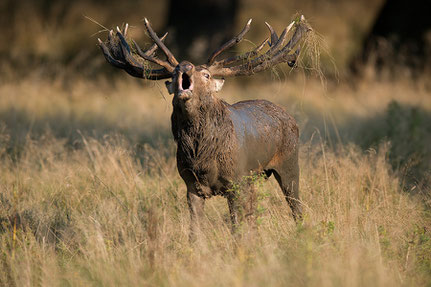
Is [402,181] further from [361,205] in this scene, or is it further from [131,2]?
[131,2]

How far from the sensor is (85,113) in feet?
36.2

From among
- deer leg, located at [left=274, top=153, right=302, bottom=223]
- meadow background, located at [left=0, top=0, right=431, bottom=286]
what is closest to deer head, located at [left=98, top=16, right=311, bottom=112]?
meadow background, located at [left=0, top=0, right=431, bottom=286]

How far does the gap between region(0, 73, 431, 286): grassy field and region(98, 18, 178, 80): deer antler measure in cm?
36

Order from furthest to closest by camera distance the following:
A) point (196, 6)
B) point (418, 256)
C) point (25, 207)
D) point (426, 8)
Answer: point (426, 8), point (196, 6), point (25, 207), point (418, 256)

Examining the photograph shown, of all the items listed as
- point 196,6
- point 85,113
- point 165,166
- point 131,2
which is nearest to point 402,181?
point 165,166

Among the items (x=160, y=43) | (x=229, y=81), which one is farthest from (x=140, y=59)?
(x=229, y=81)

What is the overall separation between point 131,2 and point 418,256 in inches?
625

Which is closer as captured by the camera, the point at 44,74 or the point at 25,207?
the point at 25,207

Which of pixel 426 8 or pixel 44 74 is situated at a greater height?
pixel 426 8

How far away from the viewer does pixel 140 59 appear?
5.33m

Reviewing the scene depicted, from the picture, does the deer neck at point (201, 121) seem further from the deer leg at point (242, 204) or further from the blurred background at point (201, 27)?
the blurred background at point (201, 27)

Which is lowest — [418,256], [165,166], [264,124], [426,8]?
[418,256]

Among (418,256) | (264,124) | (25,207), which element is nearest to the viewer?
(418,256)

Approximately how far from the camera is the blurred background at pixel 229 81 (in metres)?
9.08
